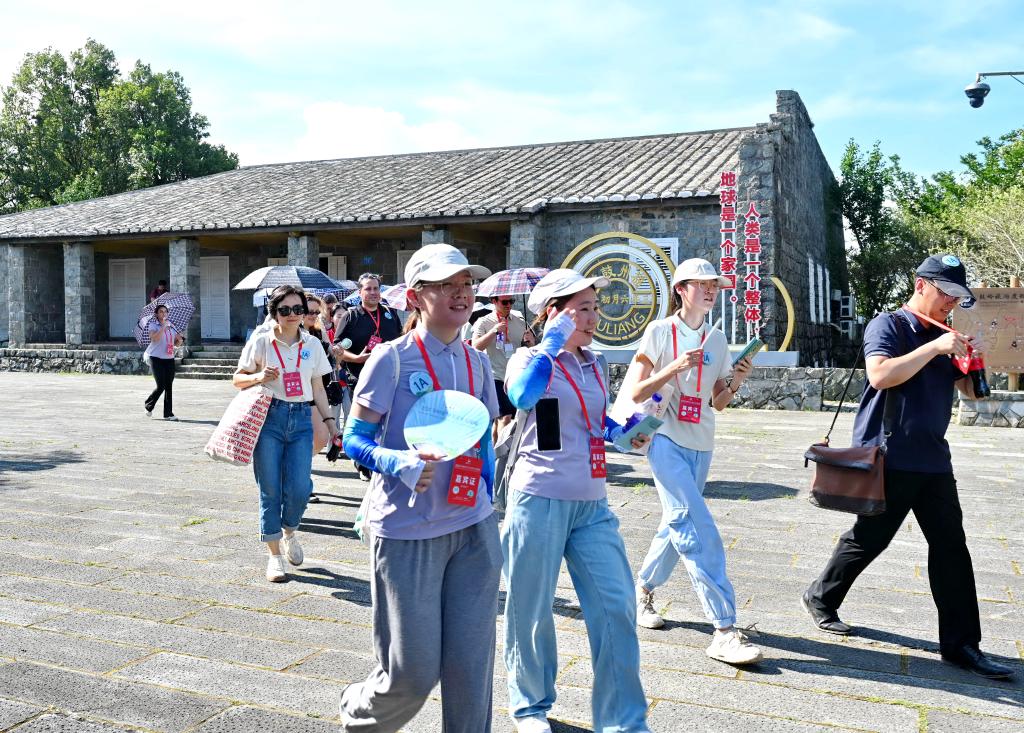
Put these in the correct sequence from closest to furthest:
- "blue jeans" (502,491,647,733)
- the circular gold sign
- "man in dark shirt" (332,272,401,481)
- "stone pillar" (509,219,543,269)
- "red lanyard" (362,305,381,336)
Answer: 1. "blue jeans" (502,491,647,733)
2. "man in dark shirt" (332,272,401,481)
3. "red lanyard" (362,305,381,336)
4. the circular gold sign
5. "stone pillar" (509,219,543,269)

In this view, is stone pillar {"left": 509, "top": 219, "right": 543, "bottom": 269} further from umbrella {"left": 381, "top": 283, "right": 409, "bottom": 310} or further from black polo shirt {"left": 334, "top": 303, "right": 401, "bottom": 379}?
black polo shirt {"left": 334, "top": 303, "right": 401, "bottom": 379}

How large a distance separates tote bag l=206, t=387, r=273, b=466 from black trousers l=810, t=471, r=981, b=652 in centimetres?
314

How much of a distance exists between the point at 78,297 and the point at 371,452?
23700 mm

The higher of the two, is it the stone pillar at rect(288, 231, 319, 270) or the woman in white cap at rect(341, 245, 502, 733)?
the stone pillar at rect(288, 231, 319, 270)

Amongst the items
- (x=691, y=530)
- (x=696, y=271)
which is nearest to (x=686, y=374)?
(x=696, y=271)

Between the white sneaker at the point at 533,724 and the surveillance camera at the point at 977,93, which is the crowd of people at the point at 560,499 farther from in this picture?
the surveillance camera at the point at 977,93

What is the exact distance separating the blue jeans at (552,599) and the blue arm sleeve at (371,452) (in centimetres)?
73

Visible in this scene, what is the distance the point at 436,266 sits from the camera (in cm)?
262

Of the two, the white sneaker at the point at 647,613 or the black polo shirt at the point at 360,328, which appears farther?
the black polo shirt at the point at 360,328

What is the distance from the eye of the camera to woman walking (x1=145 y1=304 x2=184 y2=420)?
1322 cm

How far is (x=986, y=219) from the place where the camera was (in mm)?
25812

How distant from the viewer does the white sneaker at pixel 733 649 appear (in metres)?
3.78

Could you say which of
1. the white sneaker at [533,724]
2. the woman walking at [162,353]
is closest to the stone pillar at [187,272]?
the woman walking at [162,353]

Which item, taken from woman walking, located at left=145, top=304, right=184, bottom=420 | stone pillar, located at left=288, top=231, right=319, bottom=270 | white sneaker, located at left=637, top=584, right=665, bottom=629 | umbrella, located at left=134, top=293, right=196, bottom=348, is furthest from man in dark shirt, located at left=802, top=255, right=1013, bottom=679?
stone pillar, located at left=288, top=231, right=319, bottom=270
